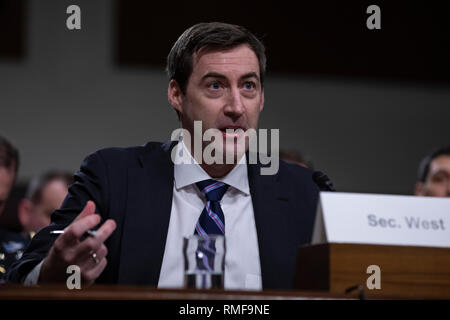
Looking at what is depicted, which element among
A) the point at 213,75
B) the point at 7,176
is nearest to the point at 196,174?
the point at 213,75

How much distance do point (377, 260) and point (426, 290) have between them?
12cm

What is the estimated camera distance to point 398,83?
5500 millimetres

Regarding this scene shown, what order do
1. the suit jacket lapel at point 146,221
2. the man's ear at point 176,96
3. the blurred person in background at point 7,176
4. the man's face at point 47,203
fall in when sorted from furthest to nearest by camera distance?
the man's face at point 47,203, the blurred person in background at point 7,176, the man's ear at point 176,96, the suit jacket lapel at point 146,221

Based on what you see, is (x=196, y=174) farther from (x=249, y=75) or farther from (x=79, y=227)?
(x=79, y=227)

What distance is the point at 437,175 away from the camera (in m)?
3.22

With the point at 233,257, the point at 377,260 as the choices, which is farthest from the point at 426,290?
the point at 233,257

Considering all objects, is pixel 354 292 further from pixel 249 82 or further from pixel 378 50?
pixel 378 50

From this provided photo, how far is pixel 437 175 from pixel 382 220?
1.96 m

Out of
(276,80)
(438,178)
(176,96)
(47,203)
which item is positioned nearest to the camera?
(176,96)

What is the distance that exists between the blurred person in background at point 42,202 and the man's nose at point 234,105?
177 centimetres

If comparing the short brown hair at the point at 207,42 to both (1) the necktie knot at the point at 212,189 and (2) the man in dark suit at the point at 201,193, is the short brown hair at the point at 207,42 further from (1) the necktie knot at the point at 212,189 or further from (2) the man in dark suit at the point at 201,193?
(1) the necktie knot at the point at 212,189

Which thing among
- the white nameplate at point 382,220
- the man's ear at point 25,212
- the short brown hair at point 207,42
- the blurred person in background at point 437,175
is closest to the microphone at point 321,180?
the white nameplate at point 382,220

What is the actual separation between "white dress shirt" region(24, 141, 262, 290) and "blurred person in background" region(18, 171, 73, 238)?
1.64m

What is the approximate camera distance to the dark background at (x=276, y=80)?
4.93 m
